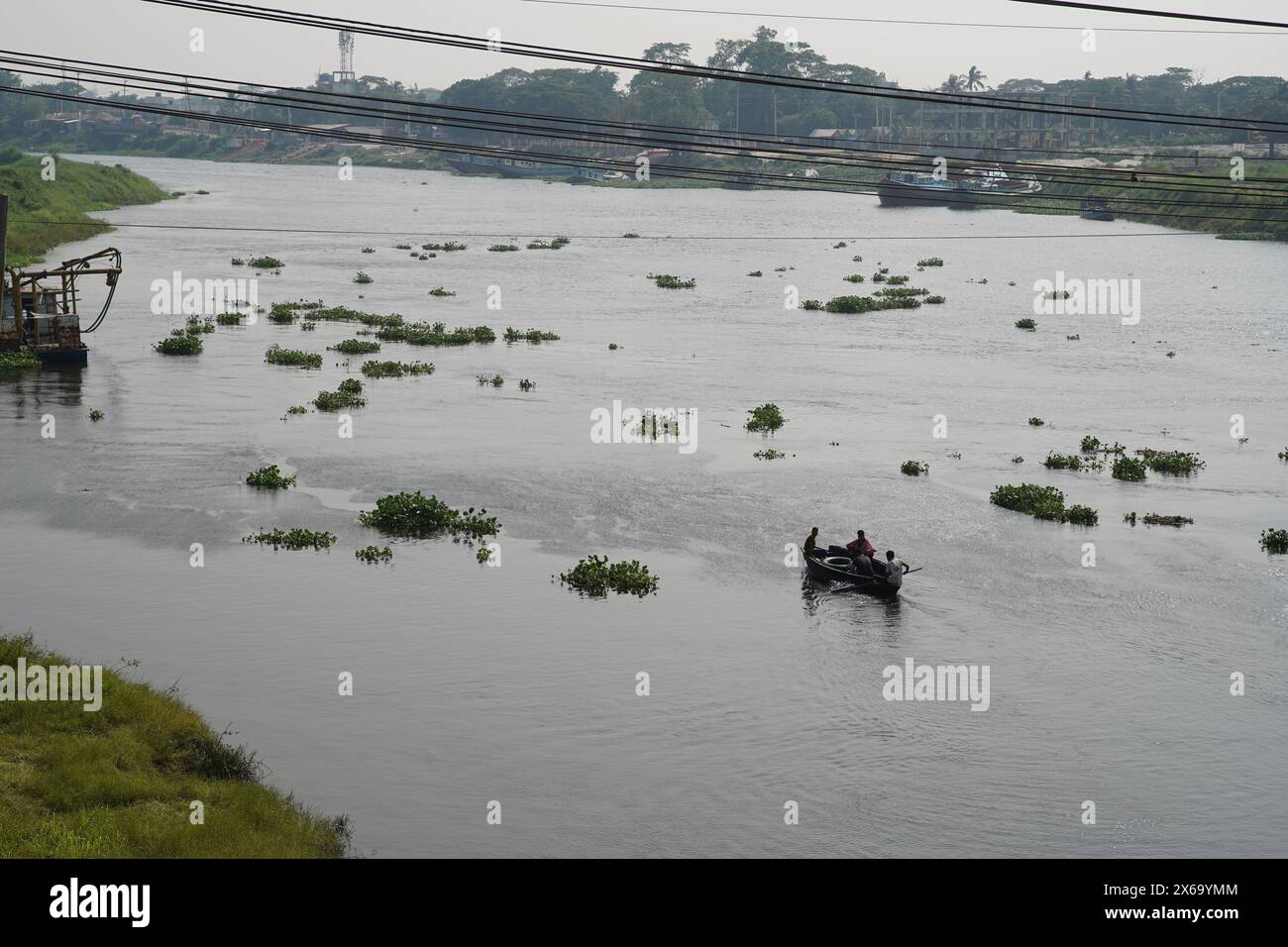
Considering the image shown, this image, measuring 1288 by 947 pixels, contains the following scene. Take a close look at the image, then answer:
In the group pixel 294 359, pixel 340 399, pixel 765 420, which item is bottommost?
pixel 765 420

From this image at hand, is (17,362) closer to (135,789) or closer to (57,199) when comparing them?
(135,789)

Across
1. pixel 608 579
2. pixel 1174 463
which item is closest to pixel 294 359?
pixel 608 579

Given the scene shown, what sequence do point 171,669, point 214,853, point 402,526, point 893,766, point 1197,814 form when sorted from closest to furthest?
point 214,853 < point 1197,814 < point 893,766 < point 171,669 < point 402,526

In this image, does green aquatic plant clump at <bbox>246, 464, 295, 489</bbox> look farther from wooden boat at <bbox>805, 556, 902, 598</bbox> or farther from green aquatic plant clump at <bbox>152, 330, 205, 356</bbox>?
green aquatic plant clump at <bbox>152, 330, 205, 356</bbox>

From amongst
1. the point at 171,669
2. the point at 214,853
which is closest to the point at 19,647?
the point at 171,669

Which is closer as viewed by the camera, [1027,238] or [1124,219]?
[1027,238]

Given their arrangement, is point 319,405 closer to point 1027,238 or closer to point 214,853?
point 214,853

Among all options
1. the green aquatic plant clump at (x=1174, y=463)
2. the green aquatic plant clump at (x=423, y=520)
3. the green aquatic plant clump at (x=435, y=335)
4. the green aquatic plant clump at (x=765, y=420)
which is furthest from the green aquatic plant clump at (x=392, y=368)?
the green aquatic plant clump at (x=1174, y=463)

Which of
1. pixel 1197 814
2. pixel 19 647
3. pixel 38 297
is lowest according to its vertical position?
pixel 1197 814
